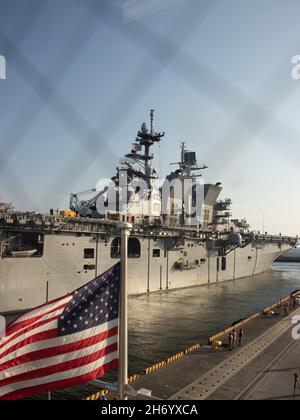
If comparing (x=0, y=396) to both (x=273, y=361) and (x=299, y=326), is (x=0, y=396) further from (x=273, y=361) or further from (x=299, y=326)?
(x=299, y=326)

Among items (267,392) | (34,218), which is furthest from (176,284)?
(267,392)

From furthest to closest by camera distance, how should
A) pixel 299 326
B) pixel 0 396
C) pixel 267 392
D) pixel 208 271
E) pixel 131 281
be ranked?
pixel 208 271
pixel 131 281
pixel 299 326
pixel 267 392
pixel 0 396

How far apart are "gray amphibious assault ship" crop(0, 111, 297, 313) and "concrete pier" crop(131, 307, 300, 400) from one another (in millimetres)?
5879

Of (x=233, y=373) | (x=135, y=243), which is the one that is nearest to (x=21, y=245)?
(x=135, y=243)

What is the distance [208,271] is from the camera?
47.5m

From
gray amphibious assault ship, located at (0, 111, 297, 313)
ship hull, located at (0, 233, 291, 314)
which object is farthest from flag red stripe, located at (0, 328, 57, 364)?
ship hull, located at (0, 233, 291, 314)

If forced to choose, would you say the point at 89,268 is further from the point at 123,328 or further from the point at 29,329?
the point at 29,329

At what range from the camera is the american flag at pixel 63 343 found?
587cm

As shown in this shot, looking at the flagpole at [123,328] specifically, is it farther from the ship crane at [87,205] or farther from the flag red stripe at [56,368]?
the ship crane at [87,205]

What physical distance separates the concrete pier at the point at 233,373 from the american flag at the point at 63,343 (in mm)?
5744

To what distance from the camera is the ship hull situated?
24703mm

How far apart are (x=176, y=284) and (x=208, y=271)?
8028 mm

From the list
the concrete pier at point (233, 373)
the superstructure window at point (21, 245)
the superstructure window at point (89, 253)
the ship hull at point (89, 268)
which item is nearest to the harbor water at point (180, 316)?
the ship hull at point (89, 268)
